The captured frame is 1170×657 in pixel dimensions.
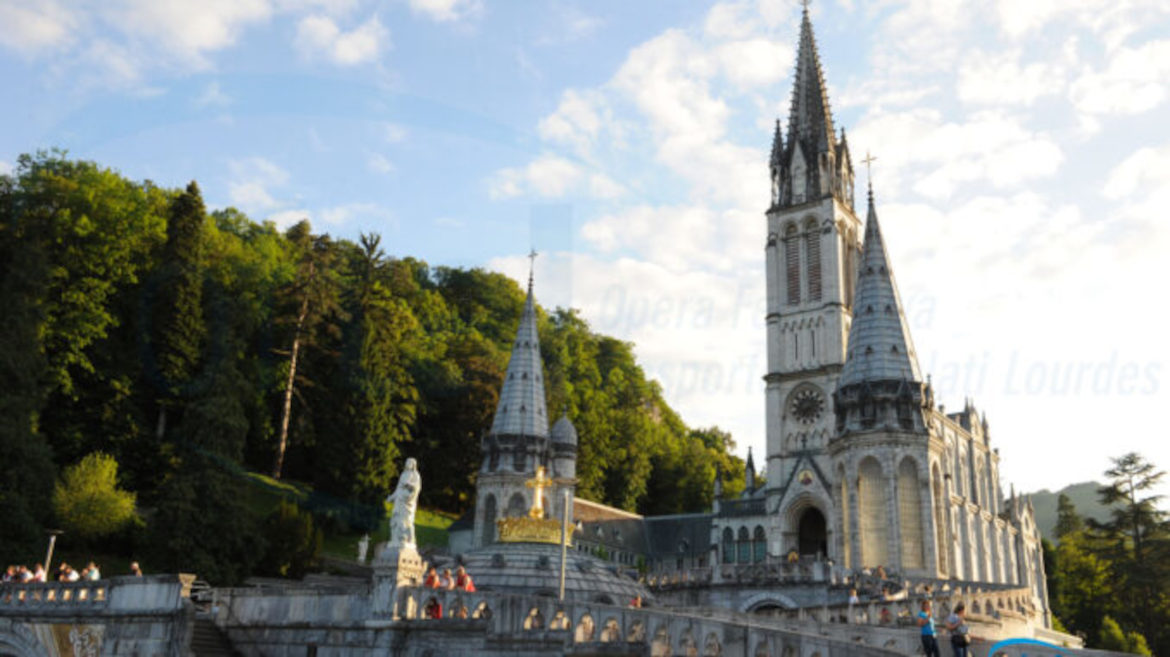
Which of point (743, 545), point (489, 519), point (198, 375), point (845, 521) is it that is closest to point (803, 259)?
point (743, 545)

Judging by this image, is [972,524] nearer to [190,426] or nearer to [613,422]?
[613,422]

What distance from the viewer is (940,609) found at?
24.4 meters

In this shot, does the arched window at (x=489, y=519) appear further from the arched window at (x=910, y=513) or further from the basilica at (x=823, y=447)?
the arched window at (x=910, y=513)

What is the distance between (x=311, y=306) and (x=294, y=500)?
11401 millimetres

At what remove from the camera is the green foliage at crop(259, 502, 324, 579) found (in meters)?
38.8

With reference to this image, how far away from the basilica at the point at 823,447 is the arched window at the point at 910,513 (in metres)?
0.06

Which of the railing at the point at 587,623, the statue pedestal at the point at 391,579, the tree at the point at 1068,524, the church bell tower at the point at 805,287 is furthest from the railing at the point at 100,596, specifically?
the tree at the point at 1068,524

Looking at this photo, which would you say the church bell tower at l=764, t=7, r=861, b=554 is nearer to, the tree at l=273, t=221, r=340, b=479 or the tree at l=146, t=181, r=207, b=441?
the tree at l=273, t=221, r=340, b=479

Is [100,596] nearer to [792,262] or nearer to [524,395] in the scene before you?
[524,395]

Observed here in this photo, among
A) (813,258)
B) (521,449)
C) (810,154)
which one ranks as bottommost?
(521,449)

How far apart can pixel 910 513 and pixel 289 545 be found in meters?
25.5

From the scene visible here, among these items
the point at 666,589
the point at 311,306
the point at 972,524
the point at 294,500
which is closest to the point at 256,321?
the point at 311,306

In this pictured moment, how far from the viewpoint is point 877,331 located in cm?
4428

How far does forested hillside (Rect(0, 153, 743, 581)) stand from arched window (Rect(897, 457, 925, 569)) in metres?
24.4
